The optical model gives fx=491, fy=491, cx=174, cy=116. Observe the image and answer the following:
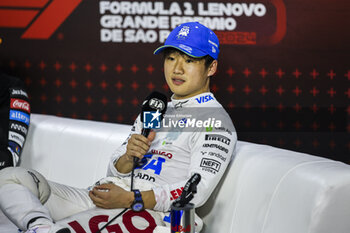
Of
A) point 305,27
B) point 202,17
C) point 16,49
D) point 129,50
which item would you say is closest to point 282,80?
point 305,27

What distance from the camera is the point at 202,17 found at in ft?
10.7

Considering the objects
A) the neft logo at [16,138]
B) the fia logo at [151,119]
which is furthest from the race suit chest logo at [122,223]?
the neft logo at [16,138]

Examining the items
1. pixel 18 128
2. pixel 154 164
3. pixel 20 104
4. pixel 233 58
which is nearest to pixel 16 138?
pixel 18 128

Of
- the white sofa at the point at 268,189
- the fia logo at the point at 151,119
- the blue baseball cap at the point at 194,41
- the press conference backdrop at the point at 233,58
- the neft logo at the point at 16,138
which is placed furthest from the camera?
the press conference backdrop at the point at 233,58

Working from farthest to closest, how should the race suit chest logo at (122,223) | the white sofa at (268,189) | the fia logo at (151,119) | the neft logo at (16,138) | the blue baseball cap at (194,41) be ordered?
the neft logo at (16,138) < the blue baseball cap at (194,41) < the fia logo at (151,119) < the race suit chest logo at (122,223) < the white sofa at (268,189)

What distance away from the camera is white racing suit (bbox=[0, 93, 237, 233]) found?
182 centimetres

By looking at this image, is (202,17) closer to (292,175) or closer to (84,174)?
(84,174)

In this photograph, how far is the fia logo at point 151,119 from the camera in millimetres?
1907

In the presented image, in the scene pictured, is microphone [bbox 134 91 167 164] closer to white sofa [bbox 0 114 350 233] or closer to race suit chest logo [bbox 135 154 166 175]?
race suit chest logo [bbox 135 154 166 175]

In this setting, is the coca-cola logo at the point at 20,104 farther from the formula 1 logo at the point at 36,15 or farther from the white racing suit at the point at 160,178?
the white racing suit at the point at 160,178

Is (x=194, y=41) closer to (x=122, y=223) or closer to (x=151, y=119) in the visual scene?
(x=151, y=119)

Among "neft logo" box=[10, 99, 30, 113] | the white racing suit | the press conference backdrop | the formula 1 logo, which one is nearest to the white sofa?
the white racing suit

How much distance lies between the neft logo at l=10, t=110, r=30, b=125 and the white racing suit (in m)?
0.92

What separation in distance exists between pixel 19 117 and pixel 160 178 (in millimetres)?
1286
